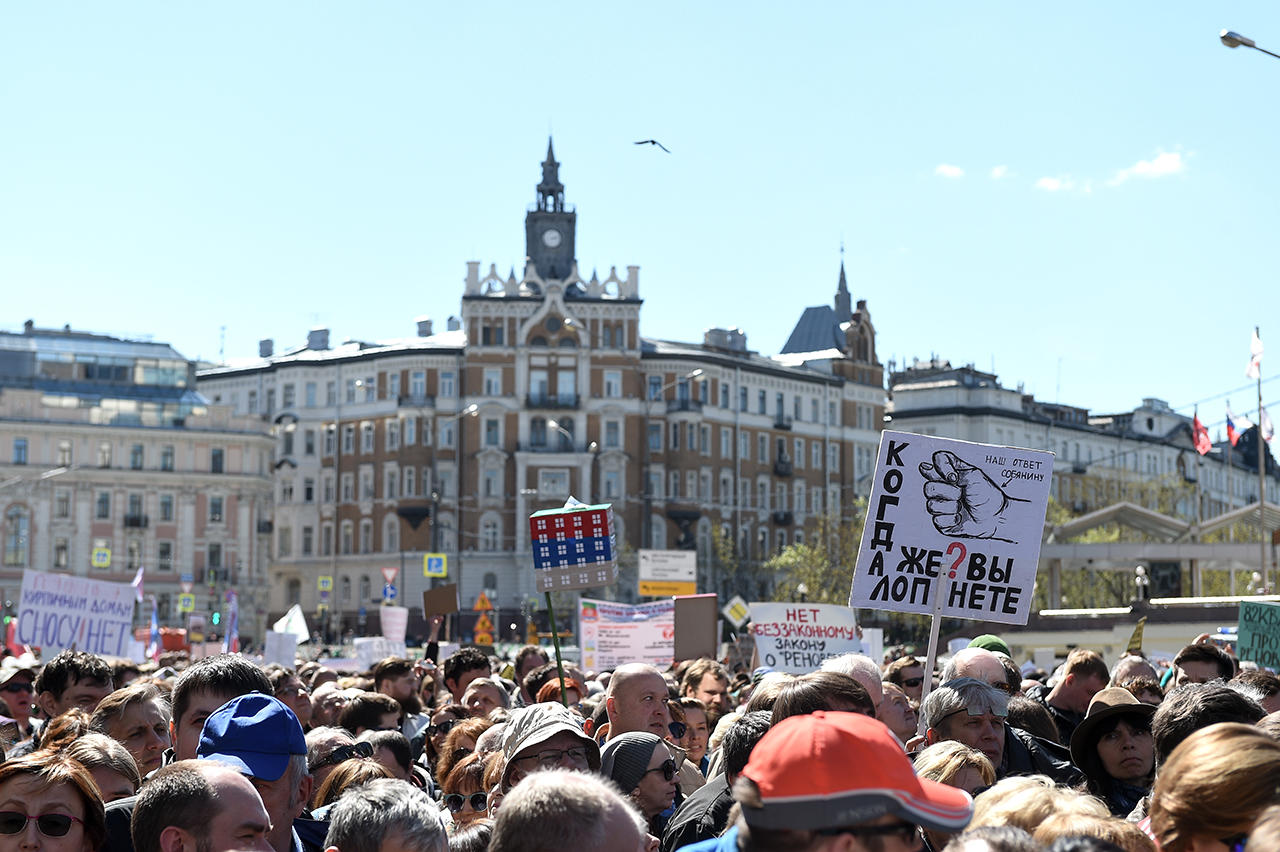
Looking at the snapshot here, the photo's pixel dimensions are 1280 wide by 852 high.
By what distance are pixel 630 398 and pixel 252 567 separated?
2343 centimetres

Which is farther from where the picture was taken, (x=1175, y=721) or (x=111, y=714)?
(x=111, y=714)

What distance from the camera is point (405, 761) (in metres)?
7.71

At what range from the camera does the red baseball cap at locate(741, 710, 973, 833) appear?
3320 mm

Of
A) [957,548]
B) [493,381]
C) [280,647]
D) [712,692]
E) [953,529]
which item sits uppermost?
[493,381]

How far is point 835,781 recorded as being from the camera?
3.34 m

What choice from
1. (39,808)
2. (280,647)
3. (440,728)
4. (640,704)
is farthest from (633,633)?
(39,808)

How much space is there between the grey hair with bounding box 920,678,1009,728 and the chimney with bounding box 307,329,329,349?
102886mm

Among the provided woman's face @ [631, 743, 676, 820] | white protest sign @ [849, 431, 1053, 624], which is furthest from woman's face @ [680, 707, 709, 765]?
woman's face @ [631, 743, 676, 820]

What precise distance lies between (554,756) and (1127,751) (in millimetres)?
2392

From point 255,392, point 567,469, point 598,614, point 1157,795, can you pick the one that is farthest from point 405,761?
point 255,392

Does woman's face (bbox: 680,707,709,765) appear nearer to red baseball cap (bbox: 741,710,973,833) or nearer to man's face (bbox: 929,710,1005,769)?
man's face (bbox: 929,710,1005,769)

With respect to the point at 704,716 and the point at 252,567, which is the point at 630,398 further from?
the point at 704,716

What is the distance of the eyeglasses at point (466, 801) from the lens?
693 centimetres

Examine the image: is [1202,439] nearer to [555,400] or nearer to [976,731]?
[976,731]
